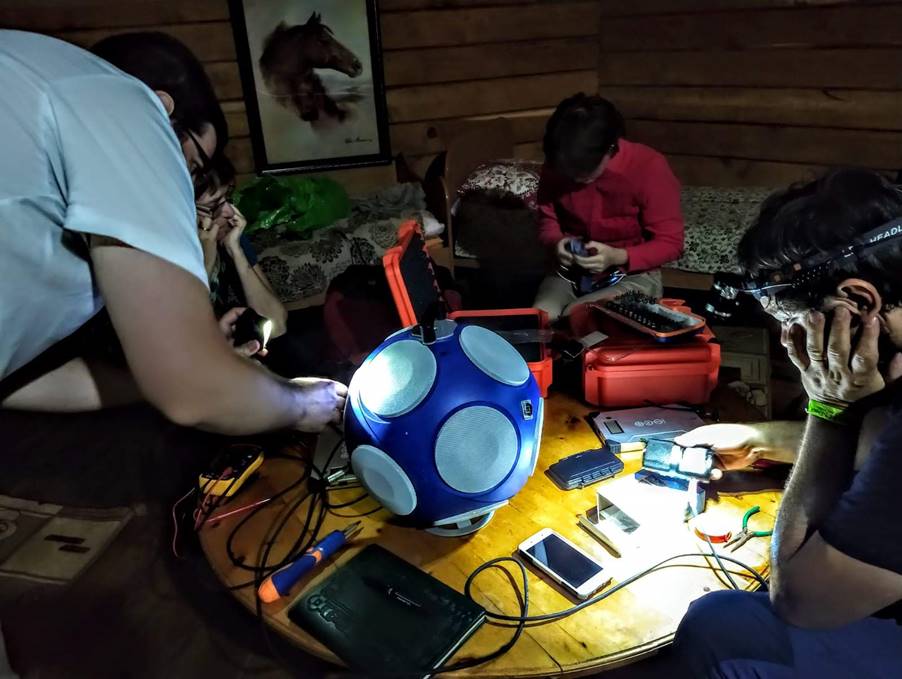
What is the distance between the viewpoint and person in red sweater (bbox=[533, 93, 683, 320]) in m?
2.19

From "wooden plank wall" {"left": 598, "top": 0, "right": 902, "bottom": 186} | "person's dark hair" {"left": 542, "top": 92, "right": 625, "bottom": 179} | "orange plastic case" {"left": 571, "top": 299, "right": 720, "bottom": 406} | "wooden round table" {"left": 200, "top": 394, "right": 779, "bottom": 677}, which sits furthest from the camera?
"wooden plank wall" {"left": 598, "top": 0, "right": 902, "bottom": 186}

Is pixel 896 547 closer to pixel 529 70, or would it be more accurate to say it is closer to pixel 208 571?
pixel 208 571

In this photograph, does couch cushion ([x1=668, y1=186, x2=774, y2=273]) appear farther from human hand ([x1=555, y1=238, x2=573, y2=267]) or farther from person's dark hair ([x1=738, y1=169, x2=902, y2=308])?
person's dark hair ([x1=738, y1=169, x2=902, y2=308])

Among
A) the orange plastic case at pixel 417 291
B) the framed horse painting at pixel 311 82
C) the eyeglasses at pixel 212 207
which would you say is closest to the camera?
the orange plastic case at pixel 417 291

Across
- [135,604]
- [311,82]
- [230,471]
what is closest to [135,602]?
[135,604]

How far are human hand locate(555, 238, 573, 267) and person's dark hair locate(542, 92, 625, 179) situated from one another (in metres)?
0.23

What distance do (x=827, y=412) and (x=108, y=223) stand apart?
3.33 ft

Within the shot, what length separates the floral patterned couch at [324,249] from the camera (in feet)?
9.70

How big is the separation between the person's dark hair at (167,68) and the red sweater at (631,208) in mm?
1596

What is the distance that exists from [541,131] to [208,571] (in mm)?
3150

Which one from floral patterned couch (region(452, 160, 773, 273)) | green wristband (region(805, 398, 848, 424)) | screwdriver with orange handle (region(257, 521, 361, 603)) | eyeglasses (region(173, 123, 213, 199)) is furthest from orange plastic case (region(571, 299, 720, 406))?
floral patterned couch (region(452, 160, 773, 273))

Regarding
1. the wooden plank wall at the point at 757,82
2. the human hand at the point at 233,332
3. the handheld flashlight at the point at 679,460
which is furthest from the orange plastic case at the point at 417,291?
the wooden plank wall at the point at 757,82

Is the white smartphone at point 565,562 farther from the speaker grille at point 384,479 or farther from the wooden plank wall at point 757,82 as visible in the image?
the wooden plank wall at point 757,82

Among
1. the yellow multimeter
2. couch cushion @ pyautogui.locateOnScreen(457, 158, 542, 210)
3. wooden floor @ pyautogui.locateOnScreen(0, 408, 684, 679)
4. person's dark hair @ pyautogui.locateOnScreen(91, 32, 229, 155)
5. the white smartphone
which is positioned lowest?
wooden floor @ pyautogui.locateOnScreen(0, 408, 684, 679)
